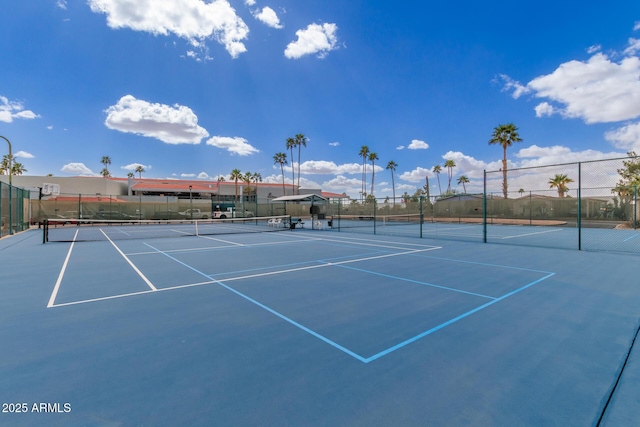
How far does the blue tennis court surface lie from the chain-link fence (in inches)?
511

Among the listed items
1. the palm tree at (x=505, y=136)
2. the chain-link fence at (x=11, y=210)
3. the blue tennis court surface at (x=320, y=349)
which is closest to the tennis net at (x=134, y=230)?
the chain-link fence at (x=11, y=210)

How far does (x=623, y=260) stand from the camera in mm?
9141

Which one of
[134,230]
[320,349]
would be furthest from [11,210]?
[320,349]

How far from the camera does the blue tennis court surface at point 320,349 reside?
2.42 metres

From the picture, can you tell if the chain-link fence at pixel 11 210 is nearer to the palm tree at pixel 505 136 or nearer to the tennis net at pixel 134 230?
the tennis net at pixel 134 230

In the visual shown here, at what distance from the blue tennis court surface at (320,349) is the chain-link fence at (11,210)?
1297cm

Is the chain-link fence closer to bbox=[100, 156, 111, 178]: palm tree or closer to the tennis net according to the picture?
the tennis net

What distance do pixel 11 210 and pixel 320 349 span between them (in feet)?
74.3

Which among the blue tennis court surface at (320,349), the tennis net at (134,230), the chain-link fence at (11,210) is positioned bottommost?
the blue tennis court surface at (320,349)

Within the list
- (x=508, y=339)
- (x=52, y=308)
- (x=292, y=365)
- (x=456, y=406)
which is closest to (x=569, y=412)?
(x=456, y=406)

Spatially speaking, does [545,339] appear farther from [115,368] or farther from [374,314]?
[115,368]

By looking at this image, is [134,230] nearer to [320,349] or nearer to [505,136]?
[320,349]

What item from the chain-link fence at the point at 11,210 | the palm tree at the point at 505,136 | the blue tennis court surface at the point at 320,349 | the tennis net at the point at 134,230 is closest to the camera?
the blue tennis court surface at the point at 320,349

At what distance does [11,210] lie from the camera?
1733cm
